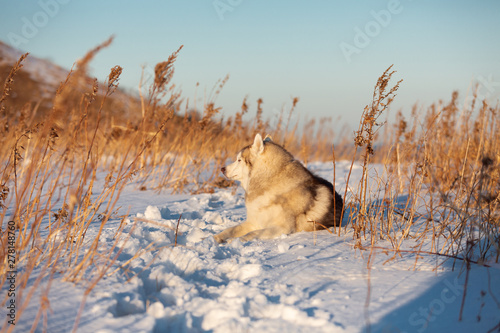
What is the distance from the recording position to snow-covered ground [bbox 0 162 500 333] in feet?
6.11

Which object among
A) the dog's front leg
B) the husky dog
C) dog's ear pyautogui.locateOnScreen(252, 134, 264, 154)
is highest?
dog's ear pyautogui.locateOnScreen(252, 134, 264, 154)

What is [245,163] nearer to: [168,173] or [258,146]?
[258,146]

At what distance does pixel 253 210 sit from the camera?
4.08m

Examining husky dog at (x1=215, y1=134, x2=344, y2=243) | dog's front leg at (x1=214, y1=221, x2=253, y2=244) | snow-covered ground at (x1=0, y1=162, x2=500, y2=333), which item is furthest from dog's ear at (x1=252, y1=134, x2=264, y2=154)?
snow-covered ground at (x1=0, y1=162, x2=500, y2=333)

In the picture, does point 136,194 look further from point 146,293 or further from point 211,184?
point 146,293

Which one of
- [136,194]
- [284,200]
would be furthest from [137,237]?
[136,194]

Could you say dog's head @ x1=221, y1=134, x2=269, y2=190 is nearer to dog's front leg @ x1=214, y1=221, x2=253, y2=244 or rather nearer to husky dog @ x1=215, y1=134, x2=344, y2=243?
husky dog @ x1=215, y1=134, x2=344, y2=243

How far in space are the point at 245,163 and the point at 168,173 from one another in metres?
2.26

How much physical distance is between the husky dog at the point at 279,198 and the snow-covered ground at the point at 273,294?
70cm

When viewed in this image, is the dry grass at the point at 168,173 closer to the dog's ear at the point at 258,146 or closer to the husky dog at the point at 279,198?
the husky dog at the point at 279,198

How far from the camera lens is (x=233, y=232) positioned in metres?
3.90

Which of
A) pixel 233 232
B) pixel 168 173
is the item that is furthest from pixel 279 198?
pixel 168 173

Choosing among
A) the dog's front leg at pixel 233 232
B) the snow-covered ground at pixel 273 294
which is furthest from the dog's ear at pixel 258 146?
the snow-covered ground at pixel 273 294

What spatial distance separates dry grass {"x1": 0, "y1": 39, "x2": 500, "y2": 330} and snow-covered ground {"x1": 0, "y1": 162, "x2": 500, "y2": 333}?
0.50 feet
